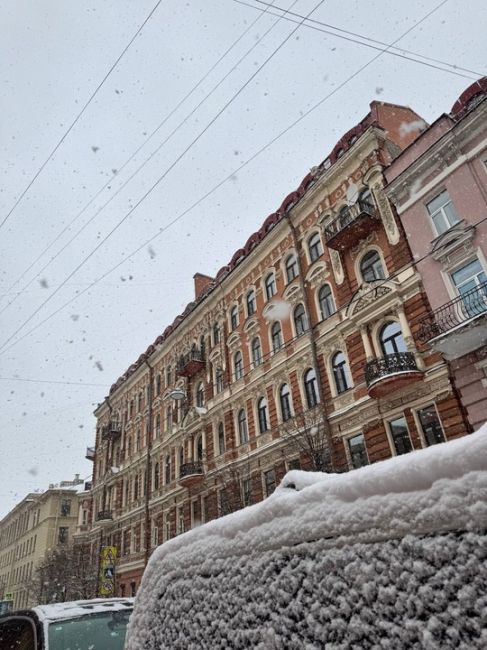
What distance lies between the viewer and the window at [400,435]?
1277cm

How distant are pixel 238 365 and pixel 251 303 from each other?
3086 millimetres

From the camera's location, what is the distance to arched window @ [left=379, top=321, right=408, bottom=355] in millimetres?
13732

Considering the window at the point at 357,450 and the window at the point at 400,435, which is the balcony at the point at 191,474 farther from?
the window at the point at 400,435

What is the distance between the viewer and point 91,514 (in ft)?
111

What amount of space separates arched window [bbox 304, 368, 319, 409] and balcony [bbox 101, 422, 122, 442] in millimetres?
19560

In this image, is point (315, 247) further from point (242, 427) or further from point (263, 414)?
point (242, 427)

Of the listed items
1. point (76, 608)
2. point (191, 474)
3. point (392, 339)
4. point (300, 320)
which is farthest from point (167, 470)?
point (76, 608)

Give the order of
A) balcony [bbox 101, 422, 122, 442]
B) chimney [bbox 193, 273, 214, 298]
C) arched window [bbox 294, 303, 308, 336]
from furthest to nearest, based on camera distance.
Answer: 1. balcony [bbox 101, 422, 122, 442]
2. chimney [bbox 193, 273, 214, 298]
3. arched window [bbox 294, 303, 308, 336]

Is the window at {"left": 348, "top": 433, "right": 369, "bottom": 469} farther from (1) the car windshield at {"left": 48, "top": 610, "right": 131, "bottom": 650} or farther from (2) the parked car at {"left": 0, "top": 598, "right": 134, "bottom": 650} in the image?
(1) the car windshield at {"left": 48, "top": 610, "right": 131, "bottom": 650}

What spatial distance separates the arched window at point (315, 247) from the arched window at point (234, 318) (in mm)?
5677

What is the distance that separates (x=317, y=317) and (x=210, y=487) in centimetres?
951

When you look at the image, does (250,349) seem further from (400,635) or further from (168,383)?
(400,635)

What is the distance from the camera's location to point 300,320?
59.5 ft

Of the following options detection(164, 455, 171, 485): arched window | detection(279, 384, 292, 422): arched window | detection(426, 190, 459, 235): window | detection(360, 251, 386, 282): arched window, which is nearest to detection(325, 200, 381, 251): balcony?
detection(360, 251, 386, 282): arched window
